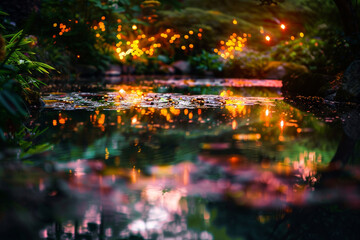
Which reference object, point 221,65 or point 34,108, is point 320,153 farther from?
point 221,65

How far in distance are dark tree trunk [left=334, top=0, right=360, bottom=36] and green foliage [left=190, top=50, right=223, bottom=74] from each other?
10809 mm

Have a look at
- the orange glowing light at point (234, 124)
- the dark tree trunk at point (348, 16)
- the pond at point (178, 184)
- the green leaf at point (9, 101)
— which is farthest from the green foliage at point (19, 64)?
the dark tree trunk at point (348, 16)

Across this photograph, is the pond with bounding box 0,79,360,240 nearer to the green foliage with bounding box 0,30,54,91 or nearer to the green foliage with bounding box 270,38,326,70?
the green foliage with bounding box 0,30,54,91

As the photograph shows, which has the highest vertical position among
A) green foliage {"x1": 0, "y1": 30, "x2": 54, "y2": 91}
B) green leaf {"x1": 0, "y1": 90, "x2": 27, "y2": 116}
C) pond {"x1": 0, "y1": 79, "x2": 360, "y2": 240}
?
green foliage {"x1": 0, "y1": 30, "x2": 54, "y2": 91}

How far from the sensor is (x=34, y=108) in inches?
231

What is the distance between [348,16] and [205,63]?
11.9 metres

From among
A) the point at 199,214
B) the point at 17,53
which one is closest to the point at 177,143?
A: the point at 199,214

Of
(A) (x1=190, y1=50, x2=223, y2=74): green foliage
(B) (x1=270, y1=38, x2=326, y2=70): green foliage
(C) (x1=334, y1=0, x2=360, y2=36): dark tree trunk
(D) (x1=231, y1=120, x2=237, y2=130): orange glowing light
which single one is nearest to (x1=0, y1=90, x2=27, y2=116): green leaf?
(D) (x1=231, y1=120, x2=237, y2=130): orange glowing light

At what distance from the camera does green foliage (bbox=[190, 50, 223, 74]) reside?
19.1m

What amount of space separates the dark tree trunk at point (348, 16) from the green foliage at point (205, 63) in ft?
35.5

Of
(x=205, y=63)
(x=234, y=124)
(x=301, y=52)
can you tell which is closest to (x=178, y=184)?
(x=234, y=124)

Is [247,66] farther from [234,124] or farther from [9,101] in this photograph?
[9,101]

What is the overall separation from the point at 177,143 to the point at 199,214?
5.39 ft

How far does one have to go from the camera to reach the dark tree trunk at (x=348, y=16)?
781 cm
